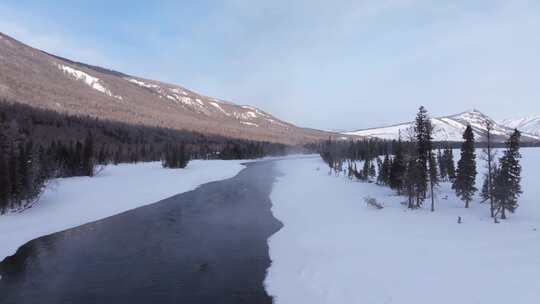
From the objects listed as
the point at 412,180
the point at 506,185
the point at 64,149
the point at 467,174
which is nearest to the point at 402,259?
the point at 506,185

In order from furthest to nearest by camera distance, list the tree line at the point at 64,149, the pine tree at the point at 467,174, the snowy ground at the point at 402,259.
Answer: the pine tree at the point at 467,174, the tree line at the point at 64,149, the snowy ground at the point at 402,259

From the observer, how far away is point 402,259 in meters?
17.7

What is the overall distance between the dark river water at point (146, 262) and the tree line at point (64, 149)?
900cm

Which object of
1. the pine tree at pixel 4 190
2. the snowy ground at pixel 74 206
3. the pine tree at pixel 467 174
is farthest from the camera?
the pine tree at pixel 467 174

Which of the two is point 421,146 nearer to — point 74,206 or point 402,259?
point 402,259

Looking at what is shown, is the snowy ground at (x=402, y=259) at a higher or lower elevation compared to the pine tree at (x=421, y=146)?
lower

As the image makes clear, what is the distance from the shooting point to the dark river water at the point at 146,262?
1466 cm

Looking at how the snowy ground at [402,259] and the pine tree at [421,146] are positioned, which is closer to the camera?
the snowy ground at [402,259]

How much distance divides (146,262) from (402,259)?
41.5 ft

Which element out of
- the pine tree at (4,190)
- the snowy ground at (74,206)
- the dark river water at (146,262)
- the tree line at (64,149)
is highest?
the tree line at (64,149)

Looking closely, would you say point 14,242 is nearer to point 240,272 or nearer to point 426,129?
point 240,272

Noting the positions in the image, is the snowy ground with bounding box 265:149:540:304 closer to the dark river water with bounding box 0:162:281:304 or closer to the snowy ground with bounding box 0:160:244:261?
the dark river water with bounding box 0:162:281:304

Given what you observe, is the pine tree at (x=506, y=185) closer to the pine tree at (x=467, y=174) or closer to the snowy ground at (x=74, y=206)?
the pine tree at (x=467, y=174)

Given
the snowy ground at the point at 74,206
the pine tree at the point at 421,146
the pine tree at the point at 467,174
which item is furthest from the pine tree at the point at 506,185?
the snowy ground at the point at 74,206
